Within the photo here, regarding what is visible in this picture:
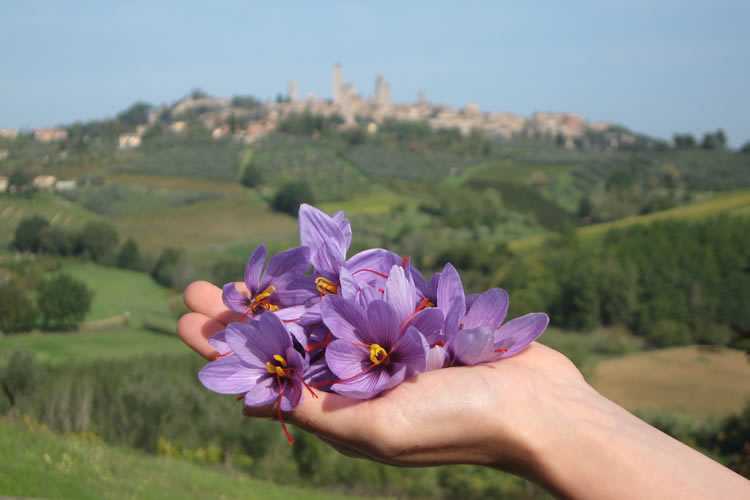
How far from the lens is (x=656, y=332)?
1139 inches

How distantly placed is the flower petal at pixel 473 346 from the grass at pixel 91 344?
9507mm

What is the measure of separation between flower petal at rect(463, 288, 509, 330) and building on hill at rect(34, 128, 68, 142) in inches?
481

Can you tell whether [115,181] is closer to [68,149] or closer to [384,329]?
[68,149]

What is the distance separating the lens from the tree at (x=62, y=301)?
9.17 m

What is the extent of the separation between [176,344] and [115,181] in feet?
18.4

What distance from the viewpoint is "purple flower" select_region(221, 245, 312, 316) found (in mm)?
1511

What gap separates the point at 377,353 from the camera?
1.27 m

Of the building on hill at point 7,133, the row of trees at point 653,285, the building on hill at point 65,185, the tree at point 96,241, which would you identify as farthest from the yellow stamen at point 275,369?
the row of trees at point 653,285

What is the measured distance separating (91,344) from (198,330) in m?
10.5

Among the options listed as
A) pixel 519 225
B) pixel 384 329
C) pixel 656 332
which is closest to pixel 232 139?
pixel 519 225

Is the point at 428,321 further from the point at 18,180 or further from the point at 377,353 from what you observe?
the point at 18,180

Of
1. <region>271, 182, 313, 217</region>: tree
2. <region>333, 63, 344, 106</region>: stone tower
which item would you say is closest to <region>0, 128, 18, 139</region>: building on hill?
<region>271, 182, 313, 217</region>: tree

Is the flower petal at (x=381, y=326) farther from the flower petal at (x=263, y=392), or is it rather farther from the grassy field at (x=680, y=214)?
the grassy field at (x=680, y=214)

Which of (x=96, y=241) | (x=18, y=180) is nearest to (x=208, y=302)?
(x=18, y=180)
